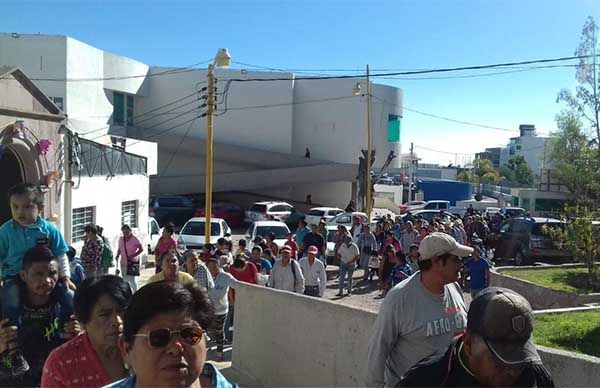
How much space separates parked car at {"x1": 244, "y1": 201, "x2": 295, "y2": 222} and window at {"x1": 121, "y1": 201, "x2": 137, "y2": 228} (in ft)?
30.3

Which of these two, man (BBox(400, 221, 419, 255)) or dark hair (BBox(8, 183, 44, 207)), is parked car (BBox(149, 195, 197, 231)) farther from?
dark hair (BBox(8, 183, 44, 207))

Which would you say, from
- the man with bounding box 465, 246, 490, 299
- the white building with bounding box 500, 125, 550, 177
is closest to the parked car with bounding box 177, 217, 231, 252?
the man with bounding box 465, 246, 490, 299

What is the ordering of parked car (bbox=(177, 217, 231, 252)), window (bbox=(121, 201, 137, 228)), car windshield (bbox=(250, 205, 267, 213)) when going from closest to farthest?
parked car (bbox=(177, 217, 231, 252)) < window (bbox=(121, 201, 137, 228)) < car windshield (bbox=(250, 205, 267, 213))

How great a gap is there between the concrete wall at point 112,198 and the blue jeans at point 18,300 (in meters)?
11.7

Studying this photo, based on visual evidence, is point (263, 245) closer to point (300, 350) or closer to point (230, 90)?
point (300, 350)

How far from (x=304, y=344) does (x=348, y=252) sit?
296 inches

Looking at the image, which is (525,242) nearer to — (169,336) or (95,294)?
(95,294)

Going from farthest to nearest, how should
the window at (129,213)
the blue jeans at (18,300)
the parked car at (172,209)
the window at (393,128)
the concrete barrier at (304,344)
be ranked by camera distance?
the window at (393,128)
the parked car at (172,209)
the window at (129,213)
the concrete barrier at (304,344)
the blue jeans at (18,300)

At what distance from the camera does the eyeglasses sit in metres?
1.98

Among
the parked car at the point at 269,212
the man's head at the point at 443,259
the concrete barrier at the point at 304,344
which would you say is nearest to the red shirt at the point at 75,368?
the man's head at the point at 443,259

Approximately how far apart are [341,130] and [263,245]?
28.4 meters

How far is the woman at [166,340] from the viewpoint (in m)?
1.95

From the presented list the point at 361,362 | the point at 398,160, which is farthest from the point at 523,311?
the point at 398,160

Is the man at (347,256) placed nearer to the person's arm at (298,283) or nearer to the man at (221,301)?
the person's arm at (298,283)
